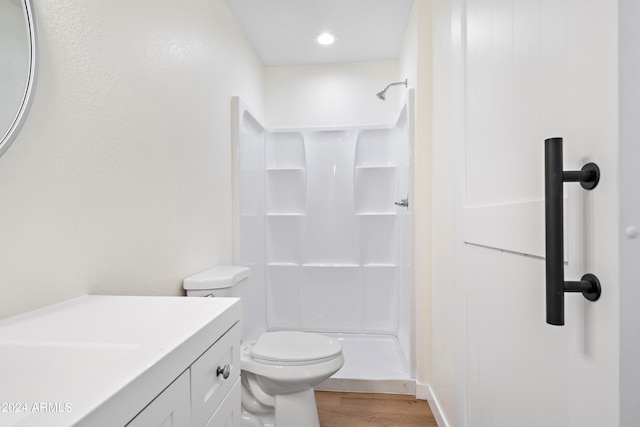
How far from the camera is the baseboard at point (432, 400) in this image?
167 cm

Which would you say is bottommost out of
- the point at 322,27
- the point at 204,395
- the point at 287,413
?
the point at 287,413

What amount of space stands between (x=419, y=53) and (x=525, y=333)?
5.47 feet

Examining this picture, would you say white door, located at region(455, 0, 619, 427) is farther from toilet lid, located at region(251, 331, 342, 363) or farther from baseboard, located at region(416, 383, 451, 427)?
toilet lid, located at region(251, 331, 342, 363)

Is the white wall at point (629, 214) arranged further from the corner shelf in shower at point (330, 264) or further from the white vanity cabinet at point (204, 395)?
the corner shelf in shower at point (330, 264)

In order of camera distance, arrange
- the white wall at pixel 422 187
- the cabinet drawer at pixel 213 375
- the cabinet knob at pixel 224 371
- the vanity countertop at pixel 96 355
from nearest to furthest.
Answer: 1. the vanity countertop at pixel 96 355
2. the cabinet drawer at pixel 213 375
3. the cabinet knob at pixel 224 371
4. the white wall at pixel 422 187

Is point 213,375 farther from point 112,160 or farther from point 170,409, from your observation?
point 112,160

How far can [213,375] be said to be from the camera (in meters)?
0.77

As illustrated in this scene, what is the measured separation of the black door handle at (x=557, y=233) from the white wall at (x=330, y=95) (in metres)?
2.47

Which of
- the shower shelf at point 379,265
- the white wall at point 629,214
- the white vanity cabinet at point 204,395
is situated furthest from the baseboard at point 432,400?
the white wall at point 629,214

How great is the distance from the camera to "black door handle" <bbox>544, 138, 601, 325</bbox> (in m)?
0.53

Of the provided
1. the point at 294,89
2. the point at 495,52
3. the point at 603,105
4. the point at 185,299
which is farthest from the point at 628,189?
the point at 294,89

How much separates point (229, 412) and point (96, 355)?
16.2 inches

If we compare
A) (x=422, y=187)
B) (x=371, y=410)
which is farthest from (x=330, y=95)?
(x=371, y=410)

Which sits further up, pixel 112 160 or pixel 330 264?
pixel 112 160
